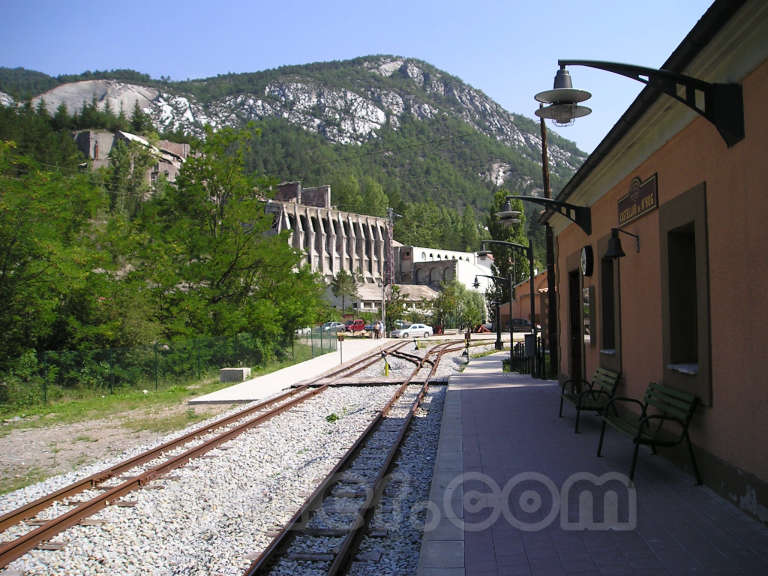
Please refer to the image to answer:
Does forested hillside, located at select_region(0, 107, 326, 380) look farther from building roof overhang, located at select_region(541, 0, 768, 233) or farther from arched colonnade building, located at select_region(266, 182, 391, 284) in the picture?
arched colonnade building, located at select_region(266, 182, 391, 284)

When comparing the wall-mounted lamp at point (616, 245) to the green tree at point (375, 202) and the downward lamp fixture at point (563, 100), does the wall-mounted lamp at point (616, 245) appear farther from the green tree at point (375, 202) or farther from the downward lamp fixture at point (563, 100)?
the green tree at point (375, 202)

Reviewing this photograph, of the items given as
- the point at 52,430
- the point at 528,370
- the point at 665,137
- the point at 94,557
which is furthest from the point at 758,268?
the point at 528,370

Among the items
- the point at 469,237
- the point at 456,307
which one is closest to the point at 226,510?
the point at 456,307

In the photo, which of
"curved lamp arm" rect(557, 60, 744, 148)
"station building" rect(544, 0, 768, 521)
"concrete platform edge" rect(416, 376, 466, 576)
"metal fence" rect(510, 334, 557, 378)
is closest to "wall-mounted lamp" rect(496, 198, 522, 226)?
"metal fence" rect(510, 334, 557, 378)

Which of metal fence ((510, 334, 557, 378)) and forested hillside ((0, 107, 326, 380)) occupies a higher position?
forested hillside ((0, 107, 326, 380))

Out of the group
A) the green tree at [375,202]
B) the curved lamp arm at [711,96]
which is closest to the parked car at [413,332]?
the curved lamp arm at [711,96]

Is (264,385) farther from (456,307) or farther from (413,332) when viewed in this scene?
(456,307)

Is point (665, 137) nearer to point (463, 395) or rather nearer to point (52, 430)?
point (463, 395)

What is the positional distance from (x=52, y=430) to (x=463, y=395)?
9.34 meters

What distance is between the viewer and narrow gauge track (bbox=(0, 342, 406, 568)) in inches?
245

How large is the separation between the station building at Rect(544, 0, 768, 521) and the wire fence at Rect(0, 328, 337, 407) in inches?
642

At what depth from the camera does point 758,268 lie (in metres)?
5.07

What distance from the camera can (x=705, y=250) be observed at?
6.13m

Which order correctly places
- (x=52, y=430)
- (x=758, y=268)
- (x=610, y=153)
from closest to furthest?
(x=758, y=268) < (x=610, y=153) < (x=52, y=430)
